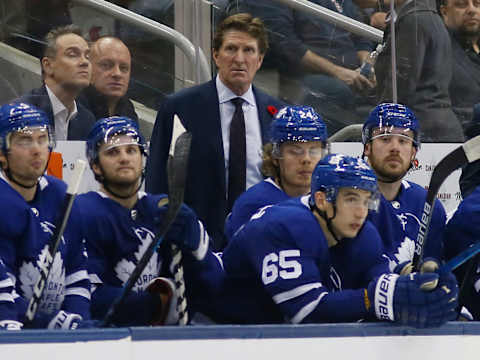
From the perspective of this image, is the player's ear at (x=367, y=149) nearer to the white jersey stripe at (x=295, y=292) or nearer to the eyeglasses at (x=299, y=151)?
the eyeglasses at (x=299, y=151)

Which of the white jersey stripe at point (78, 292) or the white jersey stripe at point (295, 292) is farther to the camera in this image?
the white jersey stripe at point (78, 292)

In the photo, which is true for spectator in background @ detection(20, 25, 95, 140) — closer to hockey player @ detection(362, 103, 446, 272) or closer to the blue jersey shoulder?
hockey player @ detection(362, 103, 446, 272)

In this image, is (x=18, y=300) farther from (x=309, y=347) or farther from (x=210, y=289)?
(x=309, y=347)

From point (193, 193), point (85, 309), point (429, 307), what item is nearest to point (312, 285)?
point (429, 307)

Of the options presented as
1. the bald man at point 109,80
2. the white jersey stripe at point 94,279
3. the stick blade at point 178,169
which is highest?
the bald man at point 109,80

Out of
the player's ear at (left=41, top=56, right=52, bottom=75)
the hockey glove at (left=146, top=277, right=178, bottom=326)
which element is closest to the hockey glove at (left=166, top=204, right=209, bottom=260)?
the hockey glove at (left=146, top=277, right=178, bottom=326)

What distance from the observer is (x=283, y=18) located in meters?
4.51

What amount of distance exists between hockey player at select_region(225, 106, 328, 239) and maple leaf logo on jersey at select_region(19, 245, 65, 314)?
611 mm

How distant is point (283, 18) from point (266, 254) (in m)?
1.86

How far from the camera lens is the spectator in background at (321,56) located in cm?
450

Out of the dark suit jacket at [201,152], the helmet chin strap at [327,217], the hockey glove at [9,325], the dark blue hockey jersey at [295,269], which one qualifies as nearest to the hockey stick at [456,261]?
the dark blue hockey jersey at [295,269]

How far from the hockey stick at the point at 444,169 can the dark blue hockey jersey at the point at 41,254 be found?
0.92 metres

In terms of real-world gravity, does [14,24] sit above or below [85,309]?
above

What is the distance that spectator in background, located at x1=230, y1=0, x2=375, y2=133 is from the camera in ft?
14.8
